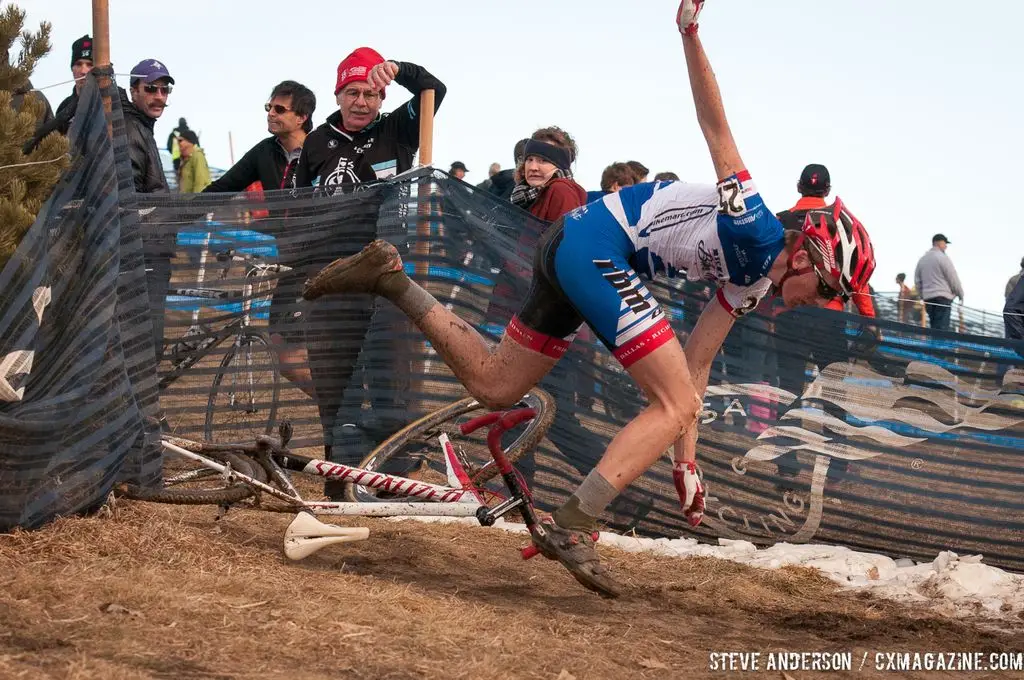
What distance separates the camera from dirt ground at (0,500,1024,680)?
372 cm

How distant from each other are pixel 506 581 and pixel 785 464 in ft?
6.91

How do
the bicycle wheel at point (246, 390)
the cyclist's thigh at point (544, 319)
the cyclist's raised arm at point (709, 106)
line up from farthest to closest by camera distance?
the bicycle wheel at point (246, 390), the cyclist's thigh at point (544, 319), the cyclist's raised arm at point (709, 106)

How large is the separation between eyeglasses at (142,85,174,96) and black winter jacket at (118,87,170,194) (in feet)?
0.59

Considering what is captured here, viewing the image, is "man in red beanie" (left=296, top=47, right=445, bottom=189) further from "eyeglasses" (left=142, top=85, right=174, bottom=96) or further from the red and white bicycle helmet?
the red and white bicycle helmet

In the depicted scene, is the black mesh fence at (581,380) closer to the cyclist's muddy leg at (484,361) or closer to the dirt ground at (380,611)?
the dirt ground at (380,611)

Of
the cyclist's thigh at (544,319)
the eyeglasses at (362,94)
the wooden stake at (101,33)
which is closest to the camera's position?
the cyclist's thigh at (544,319)

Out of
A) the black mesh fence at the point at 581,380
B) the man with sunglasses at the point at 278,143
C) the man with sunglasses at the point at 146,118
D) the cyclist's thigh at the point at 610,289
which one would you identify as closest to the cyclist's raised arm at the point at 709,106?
the cyclist's thigh at the point at 610,289

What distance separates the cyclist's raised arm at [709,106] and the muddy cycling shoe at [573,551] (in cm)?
154

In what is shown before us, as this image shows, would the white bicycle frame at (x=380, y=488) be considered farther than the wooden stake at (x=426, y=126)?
No

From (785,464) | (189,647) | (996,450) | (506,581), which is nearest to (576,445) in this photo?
(785,464)

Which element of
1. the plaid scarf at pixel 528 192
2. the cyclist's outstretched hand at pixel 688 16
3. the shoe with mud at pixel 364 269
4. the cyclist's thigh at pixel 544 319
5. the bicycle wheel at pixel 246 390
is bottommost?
the bicycle wheel at pixel 246 390

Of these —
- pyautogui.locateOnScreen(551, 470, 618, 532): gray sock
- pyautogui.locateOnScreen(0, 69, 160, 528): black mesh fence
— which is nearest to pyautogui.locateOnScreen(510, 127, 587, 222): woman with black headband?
pyautogui.locateOnScreen(0, 69, 160, 528): black mesh fence

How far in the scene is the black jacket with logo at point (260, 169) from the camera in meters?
8.34

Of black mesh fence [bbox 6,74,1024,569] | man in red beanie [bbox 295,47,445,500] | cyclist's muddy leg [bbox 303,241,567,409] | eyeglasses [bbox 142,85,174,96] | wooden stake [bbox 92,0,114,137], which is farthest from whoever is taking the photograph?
eyeglasses [bbox 142,85,174,96]
